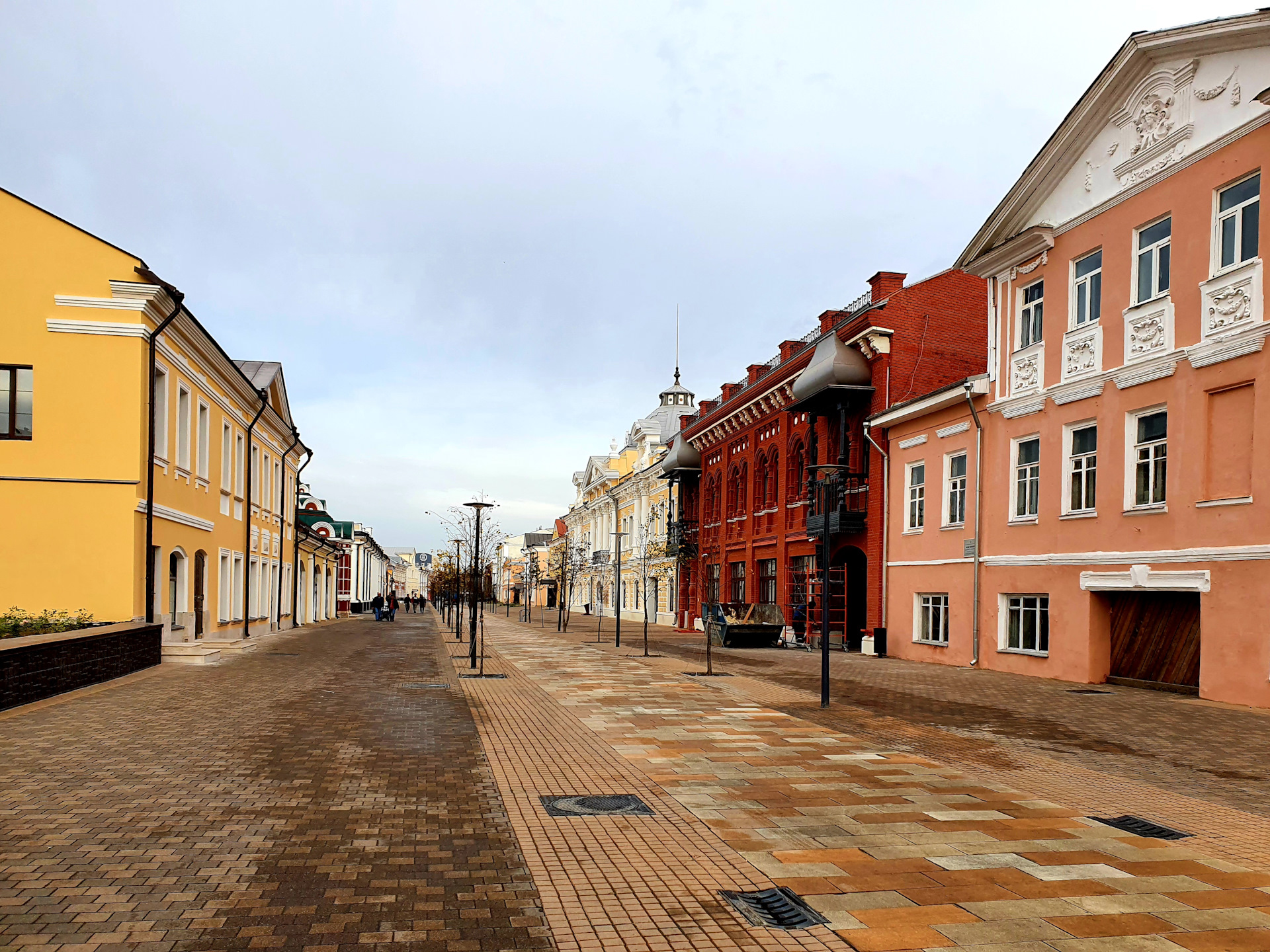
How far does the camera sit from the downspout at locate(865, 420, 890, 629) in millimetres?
25844

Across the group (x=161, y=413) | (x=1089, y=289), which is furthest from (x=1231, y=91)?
(x=161, y=413)

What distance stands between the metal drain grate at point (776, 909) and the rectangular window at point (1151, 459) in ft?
44.1

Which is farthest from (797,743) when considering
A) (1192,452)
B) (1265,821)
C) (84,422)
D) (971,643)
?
(84,422)

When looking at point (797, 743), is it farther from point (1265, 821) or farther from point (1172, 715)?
point (1172, 715)

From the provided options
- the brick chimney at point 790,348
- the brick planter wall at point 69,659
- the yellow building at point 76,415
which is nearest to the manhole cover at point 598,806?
the brick planter wall at point 69,659

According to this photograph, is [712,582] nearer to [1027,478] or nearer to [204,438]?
[204,438]

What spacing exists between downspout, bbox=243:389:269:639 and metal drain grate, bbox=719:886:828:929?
2695cm

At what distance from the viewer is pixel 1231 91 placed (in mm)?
15219

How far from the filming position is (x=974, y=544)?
2131cm

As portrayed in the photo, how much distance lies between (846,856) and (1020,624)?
15359mm

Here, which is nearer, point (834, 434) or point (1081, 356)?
point (1081, 356)

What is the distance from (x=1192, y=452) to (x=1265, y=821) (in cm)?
968

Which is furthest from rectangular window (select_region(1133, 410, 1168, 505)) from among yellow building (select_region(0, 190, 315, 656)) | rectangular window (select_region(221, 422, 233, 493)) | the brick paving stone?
rectangular window (select_region(221, 422, 233, 493))

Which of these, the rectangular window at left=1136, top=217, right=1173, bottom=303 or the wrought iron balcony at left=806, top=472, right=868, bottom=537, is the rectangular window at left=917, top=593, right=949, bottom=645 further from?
the rectangular window at left=1136, top=217, right=1173, bottom=303
